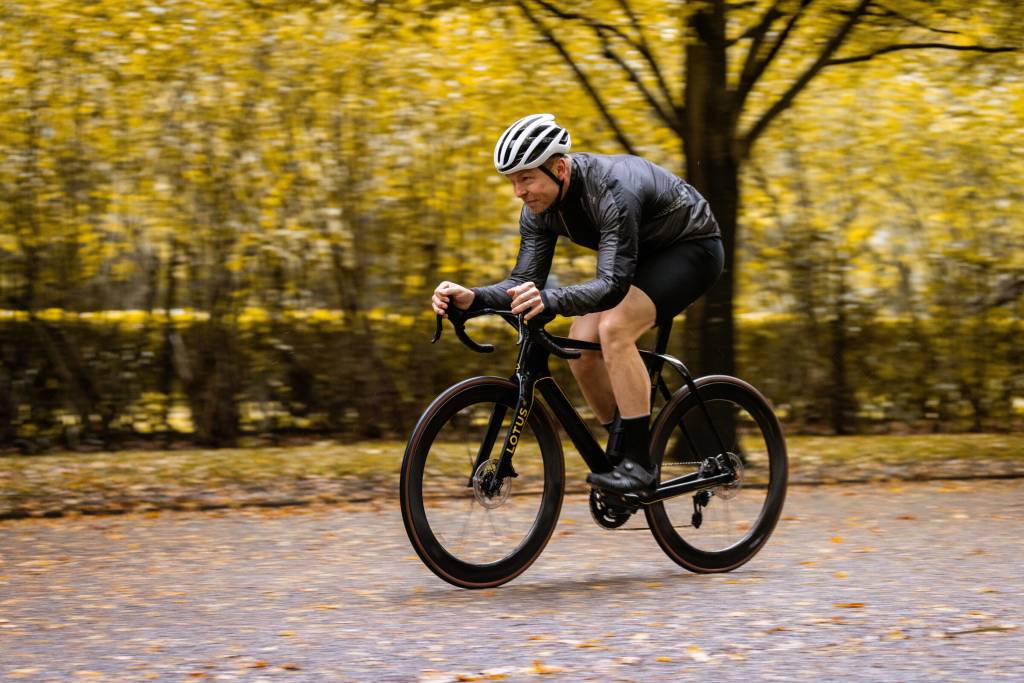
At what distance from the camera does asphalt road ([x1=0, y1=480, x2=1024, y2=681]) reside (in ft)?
15.3

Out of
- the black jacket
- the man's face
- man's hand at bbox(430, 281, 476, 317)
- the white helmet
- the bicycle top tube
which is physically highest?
the white helmet

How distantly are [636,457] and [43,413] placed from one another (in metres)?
5.52

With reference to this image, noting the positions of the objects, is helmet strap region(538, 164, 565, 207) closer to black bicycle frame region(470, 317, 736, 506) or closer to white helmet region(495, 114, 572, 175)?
white helmet region(495, 114, 572, 175)

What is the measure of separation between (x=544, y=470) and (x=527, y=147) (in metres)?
1.32

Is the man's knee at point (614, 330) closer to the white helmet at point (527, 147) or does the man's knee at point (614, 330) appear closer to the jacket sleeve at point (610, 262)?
the jacket sleeve at point (610, 262)

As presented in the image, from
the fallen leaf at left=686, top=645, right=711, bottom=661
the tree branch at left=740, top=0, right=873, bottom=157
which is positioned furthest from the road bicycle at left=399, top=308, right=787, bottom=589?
the tree branch at left=740, top=0, right=873, bottom=157

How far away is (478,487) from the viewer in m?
5.64

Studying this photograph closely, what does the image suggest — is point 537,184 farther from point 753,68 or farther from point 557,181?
point 753,68

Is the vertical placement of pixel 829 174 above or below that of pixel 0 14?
below

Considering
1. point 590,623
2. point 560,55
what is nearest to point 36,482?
point 560,55

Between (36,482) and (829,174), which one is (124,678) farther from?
(829,174)

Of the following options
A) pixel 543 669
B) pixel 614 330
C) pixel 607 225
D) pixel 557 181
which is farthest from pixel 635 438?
pixel 543 669

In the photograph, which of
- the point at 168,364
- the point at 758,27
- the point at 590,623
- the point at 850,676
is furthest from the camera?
the point at 168,364

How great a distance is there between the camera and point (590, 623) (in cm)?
519
